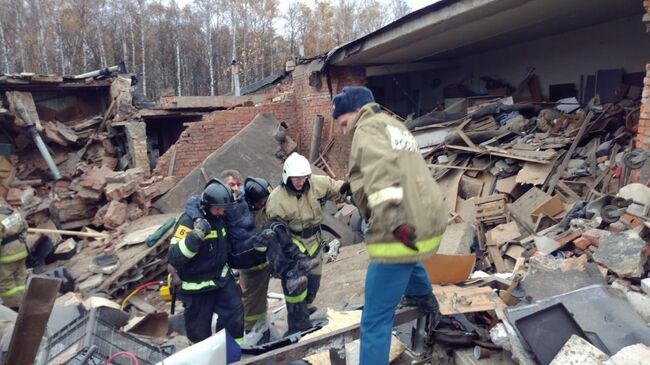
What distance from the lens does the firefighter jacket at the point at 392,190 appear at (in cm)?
217

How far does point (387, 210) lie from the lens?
84.1 inches

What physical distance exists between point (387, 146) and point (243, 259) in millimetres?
2229

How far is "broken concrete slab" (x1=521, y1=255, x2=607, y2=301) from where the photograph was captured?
316 cm

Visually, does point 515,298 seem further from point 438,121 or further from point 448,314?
point 438,121

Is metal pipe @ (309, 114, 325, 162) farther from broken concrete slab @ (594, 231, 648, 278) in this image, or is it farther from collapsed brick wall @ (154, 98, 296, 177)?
broken concrete slab @ (594, 231, 648, 278)

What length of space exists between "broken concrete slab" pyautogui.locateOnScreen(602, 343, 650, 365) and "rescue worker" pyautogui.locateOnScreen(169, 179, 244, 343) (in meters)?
2.68

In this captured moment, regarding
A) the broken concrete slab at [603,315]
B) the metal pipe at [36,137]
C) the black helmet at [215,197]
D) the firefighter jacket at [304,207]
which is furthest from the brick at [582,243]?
the metal pipe at [36,137]

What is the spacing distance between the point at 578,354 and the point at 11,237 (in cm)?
545

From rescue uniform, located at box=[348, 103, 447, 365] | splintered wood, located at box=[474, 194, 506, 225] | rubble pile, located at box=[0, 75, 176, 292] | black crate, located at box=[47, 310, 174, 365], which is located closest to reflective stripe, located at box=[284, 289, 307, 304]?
black crate, located at box=[47, 310, 174, 365]

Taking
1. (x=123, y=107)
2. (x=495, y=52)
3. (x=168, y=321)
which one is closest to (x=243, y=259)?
(x=168, y=321)

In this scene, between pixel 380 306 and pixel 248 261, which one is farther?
pixel 248 261

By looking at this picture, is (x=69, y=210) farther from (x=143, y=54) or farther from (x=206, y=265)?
(x=143, y=54)

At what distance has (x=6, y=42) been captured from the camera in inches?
957

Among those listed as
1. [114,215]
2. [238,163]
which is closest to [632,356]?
[238,163]
